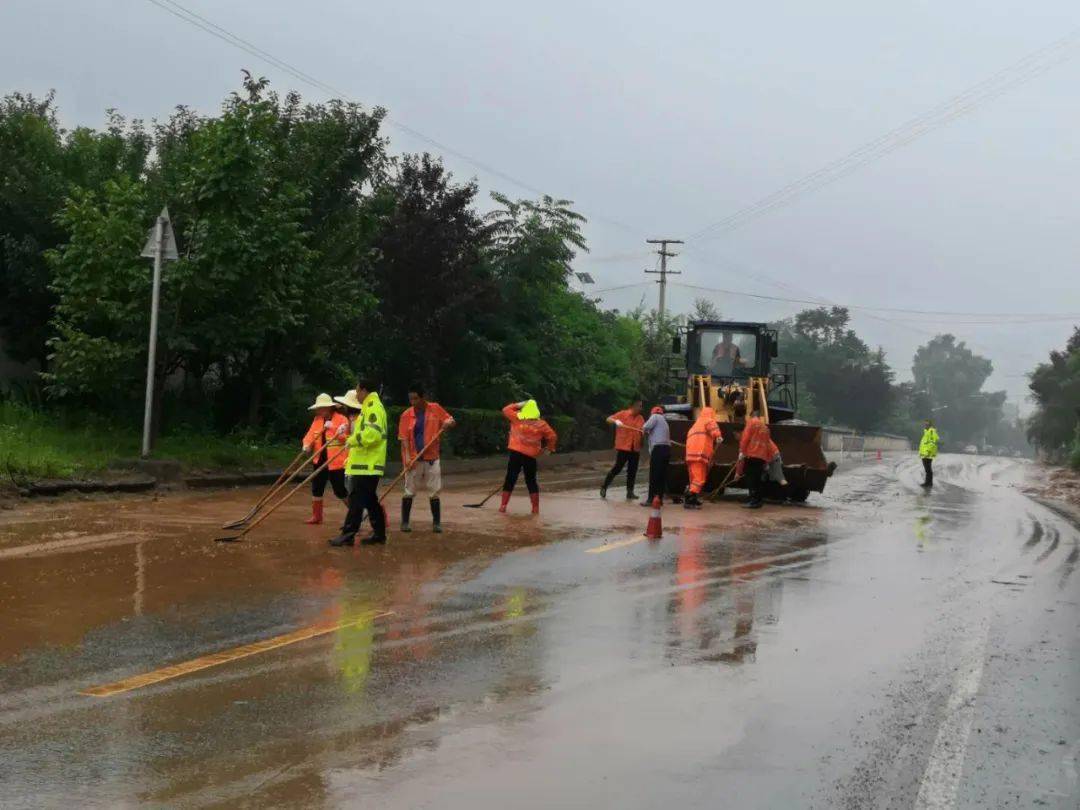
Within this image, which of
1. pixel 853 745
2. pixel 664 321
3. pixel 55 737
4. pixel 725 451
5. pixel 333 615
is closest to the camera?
pixel 55 737

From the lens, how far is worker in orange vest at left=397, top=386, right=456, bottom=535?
13.9m

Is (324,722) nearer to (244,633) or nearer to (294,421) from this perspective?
(244,633)

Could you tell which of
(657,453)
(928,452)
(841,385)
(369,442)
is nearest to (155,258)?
(369,442)

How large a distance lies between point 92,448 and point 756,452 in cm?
1039

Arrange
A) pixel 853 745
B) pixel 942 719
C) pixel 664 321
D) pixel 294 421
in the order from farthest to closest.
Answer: pixel 664 321 < pixel 294 421 < pixel 942 719 < pixel 853 745

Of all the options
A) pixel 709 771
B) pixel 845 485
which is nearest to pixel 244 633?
pixel 709 771

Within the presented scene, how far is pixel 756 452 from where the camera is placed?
19734mm

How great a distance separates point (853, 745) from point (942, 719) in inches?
33.6

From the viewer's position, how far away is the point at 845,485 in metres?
28.3

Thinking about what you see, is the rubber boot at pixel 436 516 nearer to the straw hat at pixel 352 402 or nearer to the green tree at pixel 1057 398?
the straw hat at pixel 352 402

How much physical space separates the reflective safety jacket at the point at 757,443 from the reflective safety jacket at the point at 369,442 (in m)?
8.86

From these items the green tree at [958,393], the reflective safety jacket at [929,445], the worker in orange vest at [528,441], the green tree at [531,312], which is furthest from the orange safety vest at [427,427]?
the green tree at [958,393]

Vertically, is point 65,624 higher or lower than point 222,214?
lower

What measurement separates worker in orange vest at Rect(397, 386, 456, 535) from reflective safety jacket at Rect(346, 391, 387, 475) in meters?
1.27
